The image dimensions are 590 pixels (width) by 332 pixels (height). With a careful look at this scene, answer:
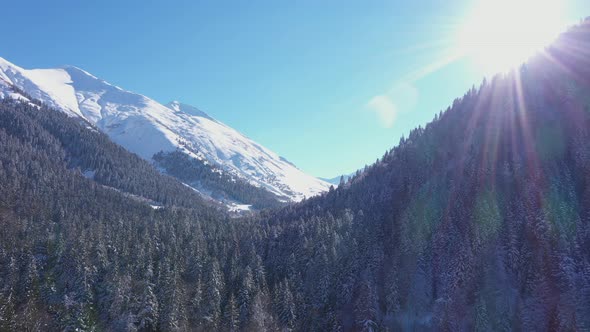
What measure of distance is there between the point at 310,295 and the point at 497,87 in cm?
11376

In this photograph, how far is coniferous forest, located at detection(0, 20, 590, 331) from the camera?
284 ft

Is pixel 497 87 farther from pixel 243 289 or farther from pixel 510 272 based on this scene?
pixel 243 289

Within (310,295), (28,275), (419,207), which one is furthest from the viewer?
(419,207)

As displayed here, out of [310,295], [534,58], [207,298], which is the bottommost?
[207,298]

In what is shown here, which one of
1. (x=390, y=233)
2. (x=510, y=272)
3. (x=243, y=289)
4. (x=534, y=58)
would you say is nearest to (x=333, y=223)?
(x=390, y=233)

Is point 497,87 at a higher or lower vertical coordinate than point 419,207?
higher

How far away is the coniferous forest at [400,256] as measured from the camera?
86.6 meters

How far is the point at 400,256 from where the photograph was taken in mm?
110875

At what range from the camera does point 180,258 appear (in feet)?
382

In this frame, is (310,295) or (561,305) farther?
(310,295)

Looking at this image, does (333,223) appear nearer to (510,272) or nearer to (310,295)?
(310,295)

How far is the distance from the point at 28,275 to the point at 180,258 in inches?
1496

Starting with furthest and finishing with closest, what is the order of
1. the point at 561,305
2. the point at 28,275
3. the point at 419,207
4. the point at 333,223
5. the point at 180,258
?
the point at 333,223, the point at 419,207, the point at 180,258, the point at 28,275, the point at 561,305

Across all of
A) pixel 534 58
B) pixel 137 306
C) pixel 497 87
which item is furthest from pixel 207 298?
pixel 534 58
